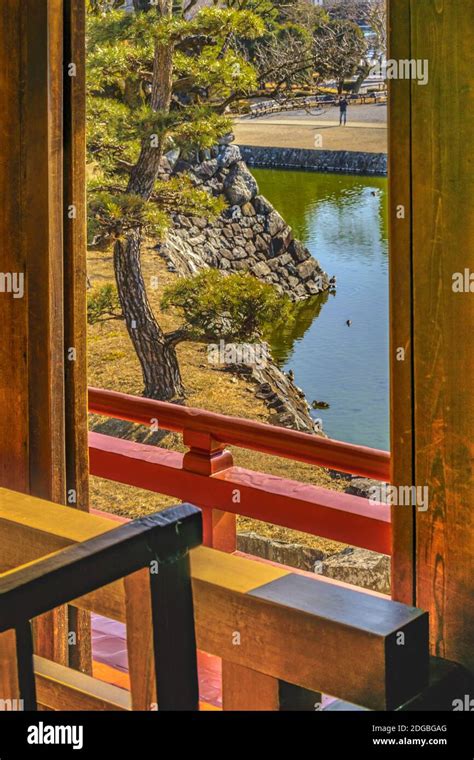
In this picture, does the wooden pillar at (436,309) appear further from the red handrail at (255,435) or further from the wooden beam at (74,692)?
the red handrail at (255,435)

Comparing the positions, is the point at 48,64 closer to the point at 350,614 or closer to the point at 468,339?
the point at 468,339

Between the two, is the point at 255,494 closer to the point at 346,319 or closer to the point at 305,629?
the point at 305,629

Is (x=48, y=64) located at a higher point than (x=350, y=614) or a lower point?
higher

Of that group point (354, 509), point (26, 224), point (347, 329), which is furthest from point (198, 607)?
point (347, 329)

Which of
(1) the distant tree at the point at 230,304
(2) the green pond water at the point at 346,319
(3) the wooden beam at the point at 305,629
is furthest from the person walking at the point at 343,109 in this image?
(3) the wooden beam at the point at 305,629

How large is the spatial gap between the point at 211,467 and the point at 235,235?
5.40 metres

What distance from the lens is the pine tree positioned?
6051 mm

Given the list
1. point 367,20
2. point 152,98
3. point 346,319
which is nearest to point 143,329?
point 152,98

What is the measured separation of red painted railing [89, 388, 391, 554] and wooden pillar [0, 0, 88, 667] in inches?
27.0

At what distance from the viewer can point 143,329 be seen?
290 inches

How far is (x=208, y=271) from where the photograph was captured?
6.41m

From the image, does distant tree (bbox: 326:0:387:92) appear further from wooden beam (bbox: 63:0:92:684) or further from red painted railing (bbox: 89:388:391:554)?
wooden beam (bbox: 63:0:92:684)

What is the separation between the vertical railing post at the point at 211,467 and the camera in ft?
8.66
